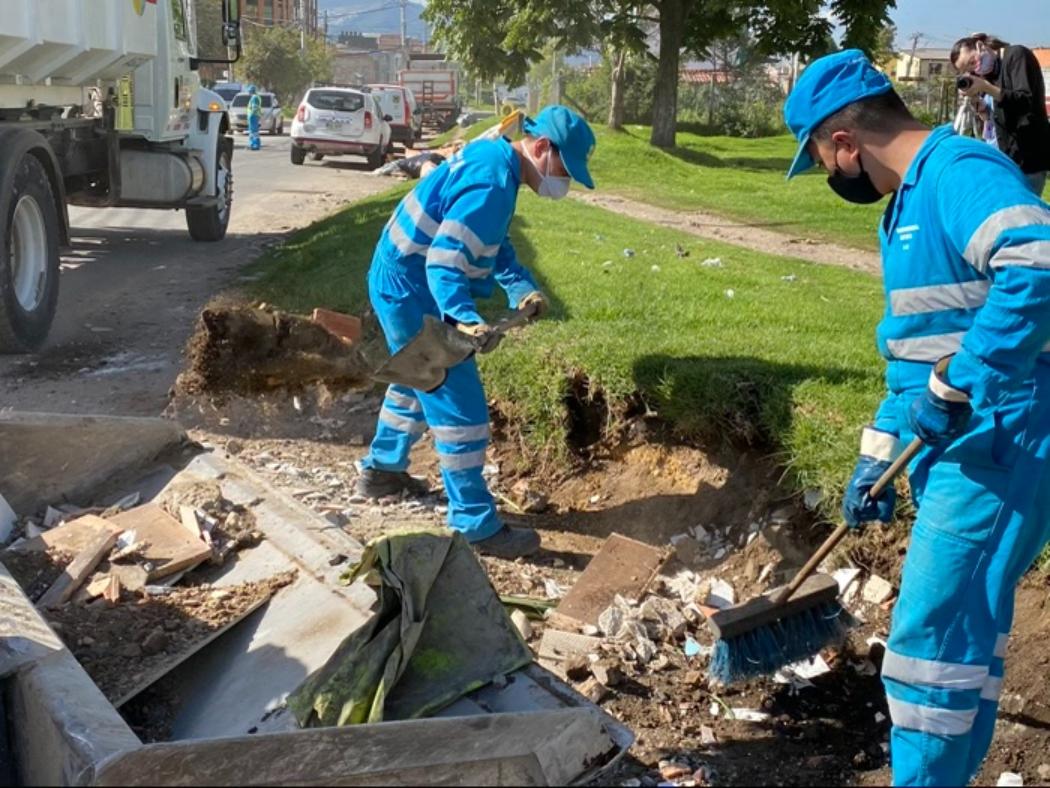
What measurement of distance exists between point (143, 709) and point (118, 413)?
3.48m

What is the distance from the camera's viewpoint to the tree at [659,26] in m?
22.1

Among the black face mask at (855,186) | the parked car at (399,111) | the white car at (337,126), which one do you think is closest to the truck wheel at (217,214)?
the black face mask at (855,186)

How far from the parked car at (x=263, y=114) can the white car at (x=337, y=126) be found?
554 inches

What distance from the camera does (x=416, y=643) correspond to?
3.25 metres

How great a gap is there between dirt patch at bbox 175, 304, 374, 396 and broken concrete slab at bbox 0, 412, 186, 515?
5.39 feet

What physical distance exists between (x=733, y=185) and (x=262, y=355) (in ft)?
44.3

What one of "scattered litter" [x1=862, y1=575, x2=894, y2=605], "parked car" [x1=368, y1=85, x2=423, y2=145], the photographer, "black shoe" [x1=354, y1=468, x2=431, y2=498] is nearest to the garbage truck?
"black shoe" [x1=354, y1=468, x2=431, y2=498]

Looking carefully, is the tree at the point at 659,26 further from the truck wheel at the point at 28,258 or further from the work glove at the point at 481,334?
the work glove at the point at 481,334

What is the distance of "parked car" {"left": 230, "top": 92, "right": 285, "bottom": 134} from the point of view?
40312 millimetres

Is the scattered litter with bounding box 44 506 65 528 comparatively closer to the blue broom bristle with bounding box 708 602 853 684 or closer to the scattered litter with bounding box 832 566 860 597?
the blue broom bristle with bounding box 708 602 853 684

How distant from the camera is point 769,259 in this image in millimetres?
10414

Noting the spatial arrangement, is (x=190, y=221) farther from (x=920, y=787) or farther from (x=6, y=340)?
(x=920, y=787)

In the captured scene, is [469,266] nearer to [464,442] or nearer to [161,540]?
[464,442]

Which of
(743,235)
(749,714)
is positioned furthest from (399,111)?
(749,714)
